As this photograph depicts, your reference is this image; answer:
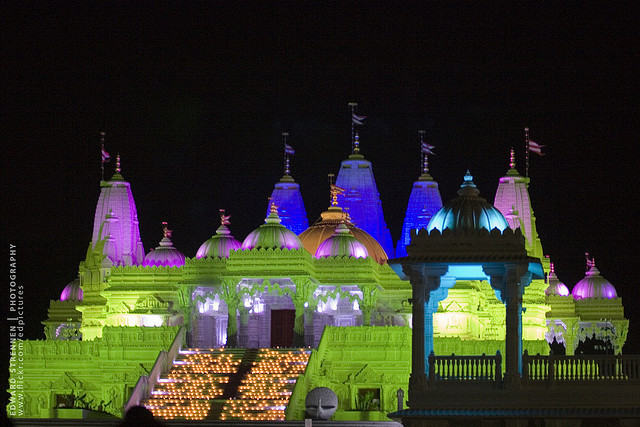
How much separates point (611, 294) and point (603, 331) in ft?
5.23

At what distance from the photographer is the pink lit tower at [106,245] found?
5238cm

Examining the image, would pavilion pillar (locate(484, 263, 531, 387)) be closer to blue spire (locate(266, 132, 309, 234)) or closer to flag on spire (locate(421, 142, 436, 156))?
flag on spire (locate(421, 142, 436, 156))

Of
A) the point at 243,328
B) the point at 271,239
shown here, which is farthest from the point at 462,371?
the point at 271,239

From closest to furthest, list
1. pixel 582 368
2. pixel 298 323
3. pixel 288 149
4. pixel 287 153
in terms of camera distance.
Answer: pixel 582 368 < pixel 298 323 < pixel 288 149 < pixel 287 153

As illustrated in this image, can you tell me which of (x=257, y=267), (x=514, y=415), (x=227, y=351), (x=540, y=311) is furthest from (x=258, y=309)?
(x=514, y=415)

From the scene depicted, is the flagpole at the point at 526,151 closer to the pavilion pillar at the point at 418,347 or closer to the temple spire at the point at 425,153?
the temple spire at the point at 425,153

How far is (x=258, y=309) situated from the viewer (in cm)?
4788

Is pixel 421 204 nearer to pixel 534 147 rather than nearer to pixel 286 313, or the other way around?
pixel 534 147

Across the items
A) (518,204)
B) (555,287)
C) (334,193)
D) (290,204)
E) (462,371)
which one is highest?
(290,204)

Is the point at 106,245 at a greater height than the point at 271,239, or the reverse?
the point at 106,245

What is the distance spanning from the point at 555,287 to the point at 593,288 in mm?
1992

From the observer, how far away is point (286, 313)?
47.9 m

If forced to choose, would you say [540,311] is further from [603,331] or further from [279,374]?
[279,374]

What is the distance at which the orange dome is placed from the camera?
53.8 meters
